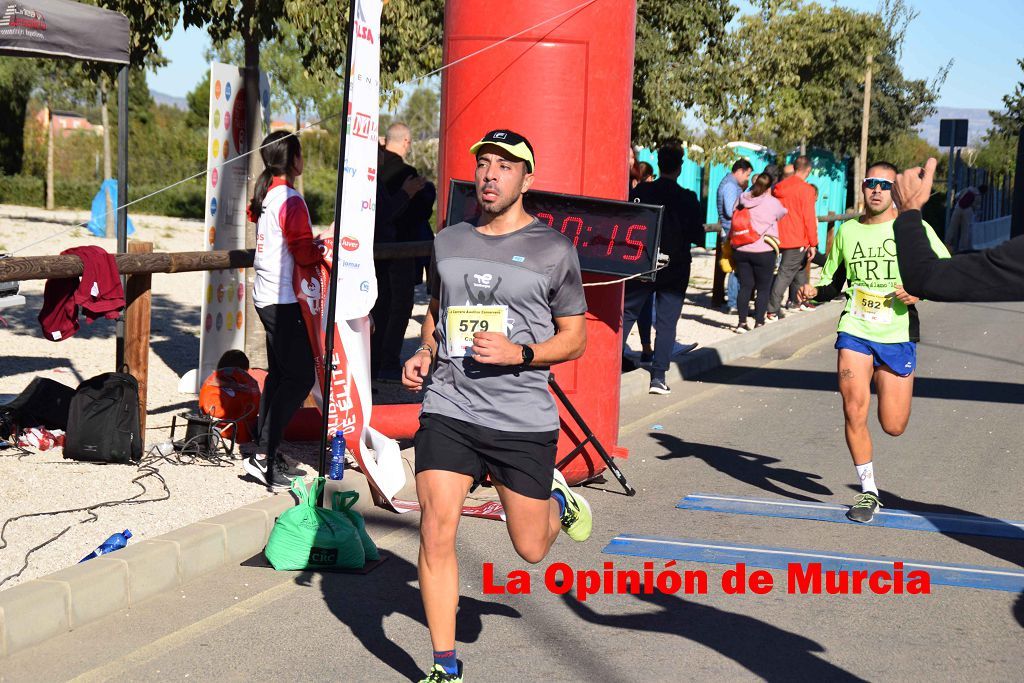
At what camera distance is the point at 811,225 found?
17.2 meters

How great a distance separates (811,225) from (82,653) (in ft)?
45.2

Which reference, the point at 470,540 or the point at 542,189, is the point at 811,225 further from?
the point at 470,540

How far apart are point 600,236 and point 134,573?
3535mm

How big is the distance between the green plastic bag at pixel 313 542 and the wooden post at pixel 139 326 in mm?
2026

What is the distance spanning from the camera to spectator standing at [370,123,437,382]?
11148 mm

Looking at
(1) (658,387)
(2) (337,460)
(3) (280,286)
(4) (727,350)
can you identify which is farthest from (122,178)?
(4) (727,350)

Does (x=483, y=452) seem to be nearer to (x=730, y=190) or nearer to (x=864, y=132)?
(x=730, y=190)

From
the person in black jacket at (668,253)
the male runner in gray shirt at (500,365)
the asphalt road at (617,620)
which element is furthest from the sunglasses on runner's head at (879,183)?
the person in black jacket at (668,253)

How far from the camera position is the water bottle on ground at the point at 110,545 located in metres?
5.77

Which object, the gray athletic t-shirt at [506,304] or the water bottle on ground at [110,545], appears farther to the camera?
the water bottle on ground at [110,545]

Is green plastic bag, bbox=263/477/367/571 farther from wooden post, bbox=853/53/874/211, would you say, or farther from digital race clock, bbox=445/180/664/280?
wooden post, bbox=853/53/874/211

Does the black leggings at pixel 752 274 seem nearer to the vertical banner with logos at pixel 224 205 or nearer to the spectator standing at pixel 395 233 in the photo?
the spectator standing at pixel 395 233

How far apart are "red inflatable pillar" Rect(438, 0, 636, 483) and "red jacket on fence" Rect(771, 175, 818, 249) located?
9156 mm

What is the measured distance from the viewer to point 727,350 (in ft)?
49.2
